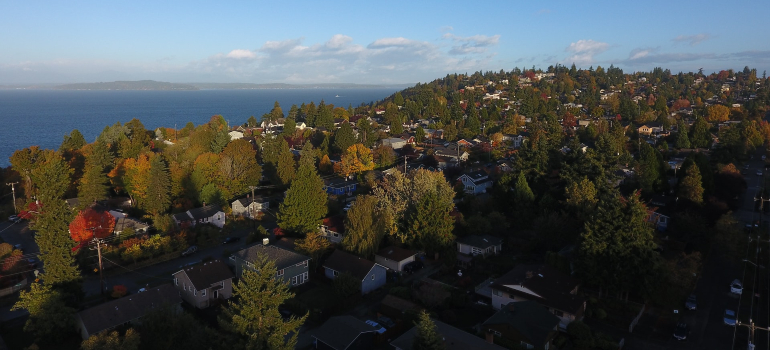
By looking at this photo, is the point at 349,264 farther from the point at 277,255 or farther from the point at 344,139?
the point at 344,139

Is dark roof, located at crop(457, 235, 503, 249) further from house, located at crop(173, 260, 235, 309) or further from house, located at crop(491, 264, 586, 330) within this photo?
house, located at crop(173, 260, 235, 309)

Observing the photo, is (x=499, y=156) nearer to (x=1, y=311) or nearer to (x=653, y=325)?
(x=653, y=325)

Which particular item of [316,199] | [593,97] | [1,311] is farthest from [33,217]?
[593,97]

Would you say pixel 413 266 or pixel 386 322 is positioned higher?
pixel 386 322

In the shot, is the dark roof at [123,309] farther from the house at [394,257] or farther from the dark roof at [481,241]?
the dark roof at [481,241]

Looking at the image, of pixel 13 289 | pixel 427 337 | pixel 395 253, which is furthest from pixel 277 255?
pixel 13 289
